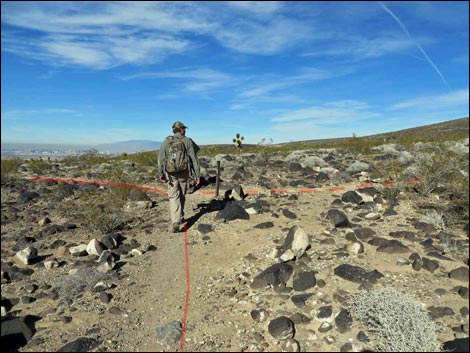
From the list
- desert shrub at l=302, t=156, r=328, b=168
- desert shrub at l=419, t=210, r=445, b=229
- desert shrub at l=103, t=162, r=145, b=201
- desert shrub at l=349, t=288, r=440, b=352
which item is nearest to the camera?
desert shrub at l=349, t=288, r=440, b=352

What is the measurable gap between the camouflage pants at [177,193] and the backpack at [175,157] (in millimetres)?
254

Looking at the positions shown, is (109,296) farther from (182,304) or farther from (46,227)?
(46,227)

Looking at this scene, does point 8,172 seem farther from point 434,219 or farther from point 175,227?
point 434,219

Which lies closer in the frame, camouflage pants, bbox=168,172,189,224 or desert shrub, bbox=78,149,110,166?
camouflage pants, bbox=168,172,189,224

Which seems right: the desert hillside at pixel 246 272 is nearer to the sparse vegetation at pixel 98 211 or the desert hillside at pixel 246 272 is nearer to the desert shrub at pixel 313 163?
the sparse vegetation at pixel 98 211

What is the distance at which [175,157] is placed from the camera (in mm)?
7312

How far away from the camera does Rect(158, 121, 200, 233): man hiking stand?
733cm

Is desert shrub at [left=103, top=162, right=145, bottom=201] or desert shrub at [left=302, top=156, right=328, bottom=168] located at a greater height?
desert shrub at [left=302, top=156, right=328, bottom=168]

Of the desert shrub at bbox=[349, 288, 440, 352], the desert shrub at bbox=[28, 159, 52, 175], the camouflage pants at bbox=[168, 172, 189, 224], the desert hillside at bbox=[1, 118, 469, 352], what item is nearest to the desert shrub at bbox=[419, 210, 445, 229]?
the desert hillside at bbox=[1, 118, 469, 352]

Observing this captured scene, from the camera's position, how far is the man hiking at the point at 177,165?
24.1 feet

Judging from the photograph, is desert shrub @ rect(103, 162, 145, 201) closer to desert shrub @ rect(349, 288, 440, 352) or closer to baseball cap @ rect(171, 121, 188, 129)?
baseball cap @ rect(171, 121, 188, 129)

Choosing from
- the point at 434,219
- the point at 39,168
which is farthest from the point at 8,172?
the point at 434,219

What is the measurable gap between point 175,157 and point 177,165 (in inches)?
7.1

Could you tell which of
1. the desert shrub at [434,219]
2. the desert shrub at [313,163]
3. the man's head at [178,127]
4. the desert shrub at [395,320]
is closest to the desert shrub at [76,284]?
the man's head at [178,127]
